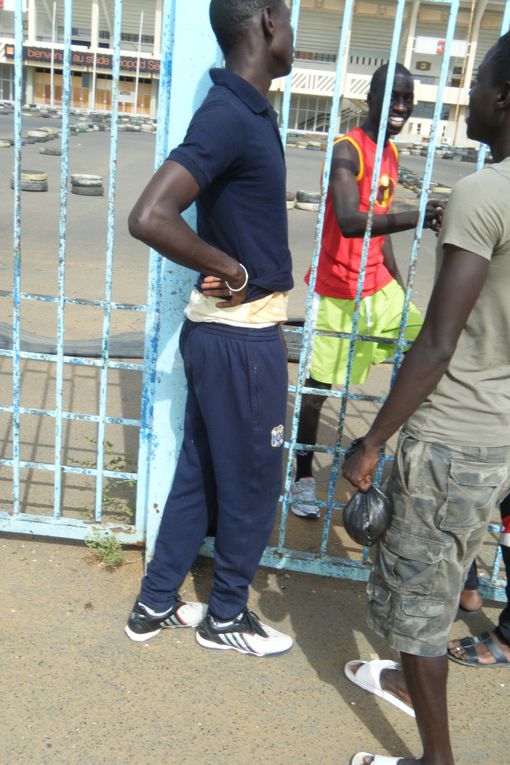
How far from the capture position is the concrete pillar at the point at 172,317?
2.54m

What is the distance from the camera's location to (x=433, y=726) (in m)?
2.06

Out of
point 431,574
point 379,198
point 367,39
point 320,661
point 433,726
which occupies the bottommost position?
point 320,661

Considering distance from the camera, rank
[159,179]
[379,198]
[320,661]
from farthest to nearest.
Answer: [379,198] → [320,661] → [159,179]

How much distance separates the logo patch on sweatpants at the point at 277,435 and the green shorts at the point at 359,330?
0.96m

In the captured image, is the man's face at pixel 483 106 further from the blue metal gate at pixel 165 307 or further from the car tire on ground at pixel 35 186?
the car tire on ground at pixel 35 186

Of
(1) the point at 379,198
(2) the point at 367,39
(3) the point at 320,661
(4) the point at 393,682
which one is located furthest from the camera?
(2) the point at 367,39

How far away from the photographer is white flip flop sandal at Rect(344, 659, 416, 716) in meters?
2.51

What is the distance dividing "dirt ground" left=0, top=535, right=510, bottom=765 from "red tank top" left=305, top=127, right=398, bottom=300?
1359mm

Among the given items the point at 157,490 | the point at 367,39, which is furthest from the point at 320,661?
the point at 367,39

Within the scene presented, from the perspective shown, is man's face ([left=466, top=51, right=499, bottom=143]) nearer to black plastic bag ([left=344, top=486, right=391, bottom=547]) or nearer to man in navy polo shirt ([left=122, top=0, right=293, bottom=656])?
man in navy polo shirt ([left=122, top=0, right=293, bottom=656])

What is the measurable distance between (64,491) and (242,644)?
1412 mm

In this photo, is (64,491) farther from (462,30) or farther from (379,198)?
(462,30)

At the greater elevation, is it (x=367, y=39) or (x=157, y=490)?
(x=367, y=39)

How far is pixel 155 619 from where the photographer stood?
2.72m
